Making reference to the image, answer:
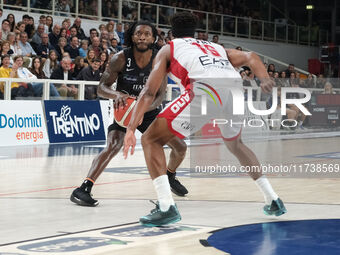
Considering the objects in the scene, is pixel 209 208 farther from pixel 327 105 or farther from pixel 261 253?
pixel 327 105

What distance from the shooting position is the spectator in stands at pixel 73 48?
19312 millimetres

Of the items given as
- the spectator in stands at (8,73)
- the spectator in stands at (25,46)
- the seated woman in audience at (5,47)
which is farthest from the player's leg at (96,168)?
the spectator in stands at (25,46)

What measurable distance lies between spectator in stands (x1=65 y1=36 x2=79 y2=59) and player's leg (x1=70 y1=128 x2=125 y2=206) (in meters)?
12.0

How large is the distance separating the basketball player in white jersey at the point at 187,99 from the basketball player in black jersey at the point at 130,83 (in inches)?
43.4

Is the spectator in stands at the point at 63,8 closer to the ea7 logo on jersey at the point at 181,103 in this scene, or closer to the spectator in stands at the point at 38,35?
the spectator in stands at the point at 38,35

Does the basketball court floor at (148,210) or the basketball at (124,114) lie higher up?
the basketball at (124,114)

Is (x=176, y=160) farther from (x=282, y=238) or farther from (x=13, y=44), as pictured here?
(x=13, y=44)

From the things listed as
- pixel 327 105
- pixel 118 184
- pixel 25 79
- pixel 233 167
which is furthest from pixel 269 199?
pixel 327 105

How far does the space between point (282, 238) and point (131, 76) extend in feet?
9.78

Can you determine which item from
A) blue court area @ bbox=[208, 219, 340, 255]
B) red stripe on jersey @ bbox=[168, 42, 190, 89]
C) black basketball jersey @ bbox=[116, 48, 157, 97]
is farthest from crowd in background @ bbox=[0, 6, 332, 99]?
blue court area @ bbox=[208, 219, 340, 255]

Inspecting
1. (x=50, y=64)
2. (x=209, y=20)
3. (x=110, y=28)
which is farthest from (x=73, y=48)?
(x=209, y=20)

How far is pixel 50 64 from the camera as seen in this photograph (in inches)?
684

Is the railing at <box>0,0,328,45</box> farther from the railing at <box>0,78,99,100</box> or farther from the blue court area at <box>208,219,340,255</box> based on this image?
the blue court area at <box>208,219,340,255</box>

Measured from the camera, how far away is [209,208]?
7055 millimetres
